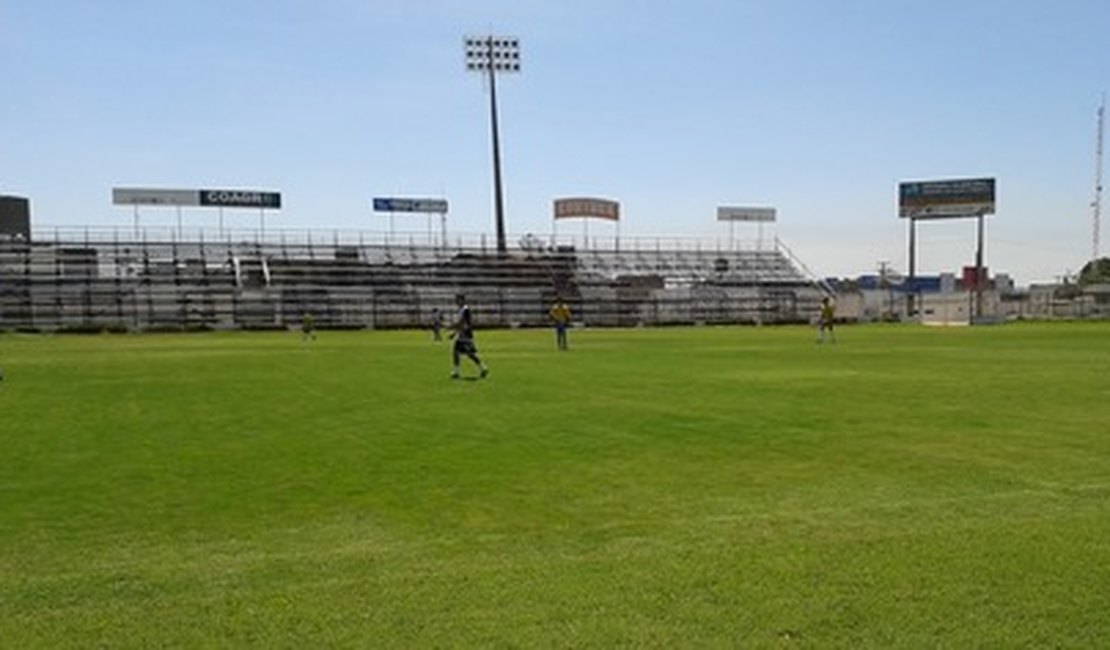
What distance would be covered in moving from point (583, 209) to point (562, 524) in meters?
86.9

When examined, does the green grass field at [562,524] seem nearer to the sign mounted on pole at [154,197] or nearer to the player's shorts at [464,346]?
the player's shorts at [464,346]

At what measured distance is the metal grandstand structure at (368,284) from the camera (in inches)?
2552

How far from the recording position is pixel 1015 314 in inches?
3310

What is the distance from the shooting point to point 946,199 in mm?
84000

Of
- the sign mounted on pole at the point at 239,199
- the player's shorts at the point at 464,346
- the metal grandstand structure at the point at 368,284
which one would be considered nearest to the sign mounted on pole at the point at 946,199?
the metal grandstand structure at the point at 368,284

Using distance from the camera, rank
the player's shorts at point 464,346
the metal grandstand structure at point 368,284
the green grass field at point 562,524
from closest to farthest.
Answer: the green grass field at point 562,524
the player's shorts at point 464,346
the metal grandstand structure at point 368,284

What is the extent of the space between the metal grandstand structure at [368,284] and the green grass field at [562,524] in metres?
52.5

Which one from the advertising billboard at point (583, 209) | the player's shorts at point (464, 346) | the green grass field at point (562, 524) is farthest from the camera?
the advertising billboard at point (583, 209)

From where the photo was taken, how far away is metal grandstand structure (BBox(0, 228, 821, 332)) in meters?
64.8

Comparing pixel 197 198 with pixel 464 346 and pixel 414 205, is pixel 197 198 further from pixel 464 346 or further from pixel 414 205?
pixel 464 346

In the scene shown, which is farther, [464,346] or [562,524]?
[464,346]

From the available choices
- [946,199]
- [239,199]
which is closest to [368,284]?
[239,199]

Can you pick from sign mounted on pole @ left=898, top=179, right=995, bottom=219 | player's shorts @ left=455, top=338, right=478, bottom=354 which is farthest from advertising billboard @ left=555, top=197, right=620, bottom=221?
player's shorts @ left=455, top=338, right=478, bottom=354

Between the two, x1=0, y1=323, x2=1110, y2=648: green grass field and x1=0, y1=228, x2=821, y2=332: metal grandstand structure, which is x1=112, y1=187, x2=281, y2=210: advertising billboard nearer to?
x1=0, y1=228, x2=821, y2=332: metal grandstand structure
